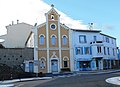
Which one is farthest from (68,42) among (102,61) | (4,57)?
(4,57)

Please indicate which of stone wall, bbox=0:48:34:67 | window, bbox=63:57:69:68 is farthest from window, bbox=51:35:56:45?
stone wall, bbox=0:48:34:67

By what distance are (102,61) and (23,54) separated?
1797cm

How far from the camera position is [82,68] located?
1889 inches

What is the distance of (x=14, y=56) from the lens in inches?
1667

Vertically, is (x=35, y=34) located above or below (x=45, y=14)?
below

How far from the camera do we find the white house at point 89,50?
4791 centimetres

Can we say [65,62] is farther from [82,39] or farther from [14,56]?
[14,56]

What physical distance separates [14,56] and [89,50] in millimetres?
16487

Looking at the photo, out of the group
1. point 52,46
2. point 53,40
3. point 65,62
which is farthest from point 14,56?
point 65,62

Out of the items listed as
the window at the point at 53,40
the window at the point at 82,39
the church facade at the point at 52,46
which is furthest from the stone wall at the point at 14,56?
the window at the point at 82,39

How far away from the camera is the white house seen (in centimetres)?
4791

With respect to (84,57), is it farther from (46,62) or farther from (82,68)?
(46,62)

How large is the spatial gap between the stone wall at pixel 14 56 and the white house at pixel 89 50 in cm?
996

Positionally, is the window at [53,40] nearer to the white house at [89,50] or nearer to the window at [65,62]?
the window at [65,62]
